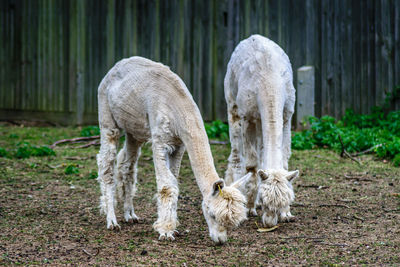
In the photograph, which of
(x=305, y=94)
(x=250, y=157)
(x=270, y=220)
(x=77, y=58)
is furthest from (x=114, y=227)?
(x=77, y=58)

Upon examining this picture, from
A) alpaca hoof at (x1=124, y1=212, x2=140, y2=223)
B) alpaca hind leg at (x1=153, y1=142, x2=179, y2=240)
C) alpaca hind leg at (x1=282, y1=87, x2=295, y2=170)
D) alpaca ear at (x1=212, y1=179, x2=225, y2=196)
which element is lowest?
alpaca hoof at (x1=124, y1=212, x2=140, y2=223)

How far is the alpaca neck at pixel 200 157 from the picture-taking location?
490cm

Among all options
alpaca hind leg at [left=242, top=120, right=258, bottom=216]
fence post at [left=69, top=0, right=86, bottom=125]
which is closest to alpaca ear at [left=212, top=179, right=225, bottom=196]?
alpaca hind leg at [left=242, top=120, right=258, bottom=216]

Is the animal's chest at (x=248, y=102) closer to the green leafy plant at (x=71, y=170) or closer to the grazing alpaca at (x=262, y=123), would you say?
the grazing alpaca at (x=262, y=123)

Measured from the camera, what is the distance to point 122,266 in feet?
14.1

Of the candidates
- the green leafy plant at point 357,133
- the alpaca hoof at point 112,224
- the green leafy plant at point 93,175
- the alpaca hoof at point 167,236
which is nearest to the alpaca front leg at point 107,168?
the alpaca hoof at point 112,224

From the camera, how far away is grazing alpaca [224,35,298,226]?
5238 millimetres

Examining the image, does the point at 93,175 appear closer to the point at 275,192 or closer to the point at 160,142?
the point at 160,142

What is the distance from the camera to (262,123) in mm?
5812

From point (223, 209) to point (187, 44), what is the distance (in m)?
7.58

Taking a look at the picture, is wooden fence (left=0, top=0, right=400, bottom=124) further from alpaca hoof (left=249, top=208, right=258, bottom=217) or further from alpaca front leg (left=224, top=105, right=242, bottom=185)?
alpaca hoof (left=249, top=208, right=258, bottom=217)

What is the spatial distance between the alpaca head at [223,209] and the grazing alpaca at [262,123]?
1.84 feet

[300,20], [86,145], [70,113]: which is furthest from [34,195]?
[300,20]

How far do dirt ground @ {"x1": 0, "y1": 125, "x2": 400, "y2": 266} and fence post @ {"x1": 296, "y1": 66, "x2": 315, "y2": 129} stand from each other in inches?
59.4
